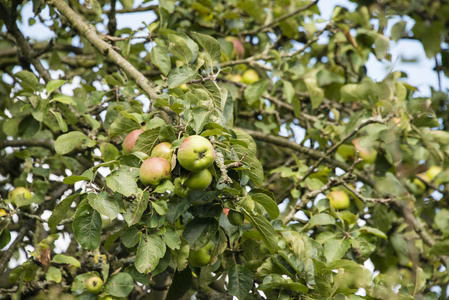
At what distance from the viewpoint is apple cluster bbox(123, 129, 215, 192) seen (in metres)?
1.05

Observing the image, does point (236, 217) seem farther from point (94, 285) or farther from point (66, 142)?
point (66, 142)

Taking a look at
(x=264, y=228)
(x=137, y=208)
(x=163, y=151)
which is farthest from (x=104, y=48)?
(x=264, y=228)

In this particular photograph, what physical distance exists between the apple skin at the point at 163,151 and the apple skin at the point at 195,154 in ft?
0.27

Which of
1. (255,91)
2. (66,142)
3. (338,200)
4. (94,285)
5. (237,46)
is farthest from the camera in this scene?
(237,46)

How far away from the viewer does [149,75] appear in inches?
92.7

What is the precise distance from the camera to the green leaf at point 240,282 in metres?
1.37

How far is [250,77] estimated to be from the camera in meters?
2.60

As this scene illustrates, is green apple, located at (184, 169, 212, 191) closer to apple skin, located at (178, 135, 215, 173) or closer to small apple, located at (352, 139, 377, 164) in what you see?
apple skin, located at (178, 135, 215, 173)

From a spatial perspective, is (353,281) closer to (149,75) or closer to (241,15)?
(149,75)

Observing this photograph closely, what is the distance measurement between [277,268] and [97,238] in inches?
20.9

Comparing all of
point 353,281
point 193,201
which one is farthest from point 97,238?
point 353,281

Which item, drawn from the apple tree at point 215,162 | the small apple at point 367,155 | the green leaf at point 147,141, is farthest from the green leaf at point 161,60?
the small apple at point 367,155

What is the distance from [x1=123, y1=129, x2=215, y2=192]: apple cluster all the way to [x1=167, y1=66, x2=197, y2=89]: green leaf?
9.0 inches

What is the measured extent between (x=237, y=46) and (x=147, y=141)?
1371 millimetres
